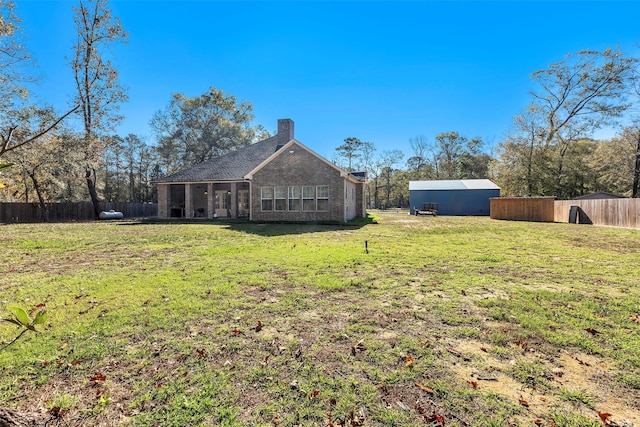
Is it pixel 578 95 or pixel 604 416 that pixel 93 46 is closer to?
pixel 604 416

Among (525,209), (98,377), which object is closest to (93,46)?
(98,377)

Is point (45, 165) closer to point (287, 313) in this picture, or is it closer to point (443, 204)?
point (287, 313)

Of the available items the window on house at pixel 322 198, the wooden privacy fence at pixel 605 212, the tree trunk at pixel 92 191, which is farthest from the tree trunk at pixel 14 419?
the tree trunk at pixel 92 191

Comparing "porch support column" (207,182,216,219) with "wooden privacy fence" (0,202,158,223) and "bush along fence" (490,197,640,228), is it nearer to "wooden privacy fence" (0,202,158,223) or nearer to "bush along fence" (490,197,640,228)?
"wooden privacy fence" (0,202,158,223)

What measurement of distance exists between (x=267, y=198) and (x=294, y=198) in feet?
5.79

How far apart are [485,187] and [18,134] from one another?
36.4m

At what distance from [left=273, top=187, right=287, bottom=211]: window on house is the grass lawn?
38.9 ft

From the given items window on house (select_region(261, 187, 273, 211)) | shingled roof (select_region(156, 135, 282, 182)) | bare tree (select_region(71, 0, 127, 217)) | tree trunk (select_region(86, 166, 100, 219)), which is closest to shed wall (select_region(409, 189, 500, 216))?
shingled roof (select_region(156, 135, 282, 182))

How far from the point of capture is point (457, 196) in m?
31.4

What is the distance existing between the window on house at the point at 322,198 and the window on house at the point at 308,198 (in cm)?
24

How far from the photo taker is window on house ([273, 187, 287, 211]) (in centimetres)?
1875


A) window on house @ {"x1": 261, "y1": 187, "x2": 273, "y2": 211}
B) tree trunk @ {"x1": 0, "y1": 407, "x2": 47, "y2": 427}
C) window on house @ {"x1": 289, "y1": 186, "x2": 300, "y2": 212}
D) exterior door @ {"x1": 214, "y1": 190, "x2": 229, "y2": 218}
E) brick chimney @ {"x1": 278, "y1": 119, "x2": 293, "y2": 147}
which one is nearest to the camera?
tree trunk @ {"x1": 0, "y1": 407, "x2": 47, "y2": 427}

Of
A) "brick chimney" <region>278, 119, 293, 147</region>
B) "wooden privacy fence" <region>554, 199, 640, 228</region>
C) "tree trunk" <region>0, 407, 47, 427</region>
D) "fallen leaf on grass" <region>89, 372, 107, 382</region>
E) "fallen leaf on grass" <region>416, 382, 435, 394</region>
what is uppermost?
"brick chimney" <region>278, 119, 293, 147</region>

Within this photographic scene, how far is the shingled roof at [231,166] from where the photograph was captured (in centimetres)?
2132
